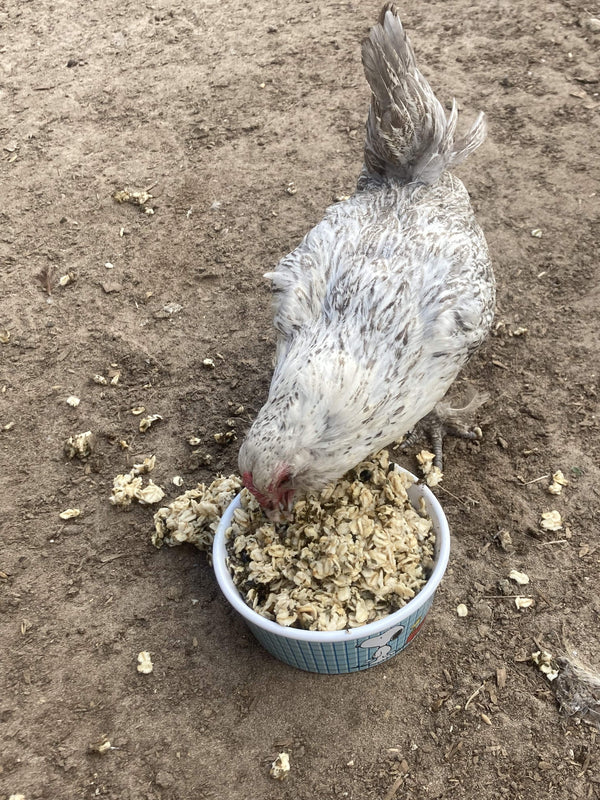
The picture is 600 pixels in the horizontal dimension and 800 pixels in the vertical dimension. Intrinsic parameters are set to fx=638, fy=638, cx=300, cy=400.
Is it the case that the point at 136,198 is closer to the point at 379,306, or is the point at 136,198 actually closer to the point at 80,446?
the point at 80,446

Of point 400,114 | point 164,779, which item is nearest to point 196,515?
point 164,779

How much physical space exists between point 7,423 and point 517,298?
2937 mm

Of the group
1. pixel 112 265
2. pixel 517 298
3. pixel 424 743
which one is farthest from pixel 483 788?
pixel 112 265

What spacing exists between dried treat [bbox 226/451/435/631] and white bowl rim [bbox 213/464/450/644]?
4 centimetres

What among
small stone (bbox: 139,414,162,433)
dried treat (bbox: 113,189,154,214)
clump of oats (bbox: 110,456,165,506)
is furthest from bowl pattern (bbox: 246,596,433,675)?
dried treat (bbox: 113,189,154,214)

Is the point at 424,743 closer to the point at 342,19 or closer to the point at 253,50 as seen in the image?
the point at 253,50

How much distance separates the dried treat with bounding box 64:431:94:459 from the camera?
311 cm

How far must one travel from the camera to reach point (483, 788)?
222 centimetres

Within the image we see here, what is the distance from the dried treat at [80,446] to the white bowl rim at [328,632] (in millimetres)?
985

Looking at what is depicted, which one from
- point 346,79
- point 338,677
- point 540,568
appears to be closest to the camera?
point 338,677

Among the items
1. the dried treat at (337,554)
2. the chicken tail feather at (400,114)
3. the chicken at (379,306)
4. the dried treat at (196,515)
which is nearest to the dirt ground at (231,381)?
the dried treat at (196,515)

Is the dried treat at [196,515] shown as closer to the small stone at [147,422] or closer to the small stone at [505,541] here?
the small stone at [147,422]

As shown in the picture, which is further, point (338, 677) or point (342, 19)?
point (342, 19)

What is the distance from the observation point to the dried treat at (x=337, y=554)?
2.21 metres
